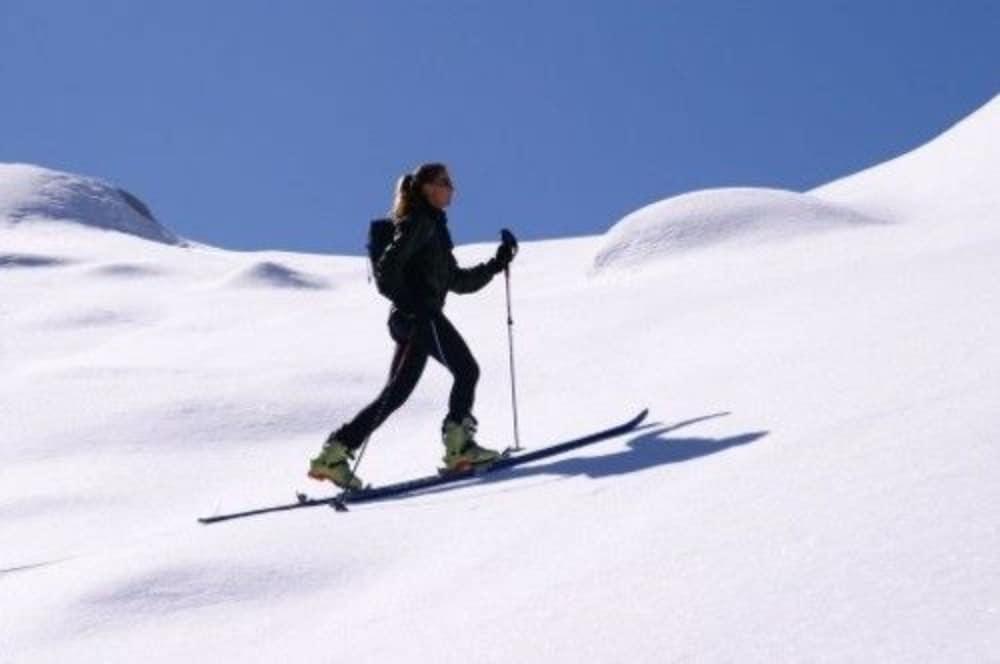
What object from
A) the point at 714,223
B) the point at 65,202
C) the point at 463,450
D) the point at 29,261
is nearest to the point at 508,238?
the point at 463,450

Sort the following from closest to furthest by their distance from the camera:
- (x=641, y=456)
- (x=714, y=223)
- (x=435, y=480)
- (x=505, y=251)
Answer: (x=641, y=456) → (x=435, y=480) → (x=505, y=251) → (x=714, y=223)

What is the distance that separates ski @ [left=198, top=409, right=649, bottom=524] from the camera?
24.5 ft

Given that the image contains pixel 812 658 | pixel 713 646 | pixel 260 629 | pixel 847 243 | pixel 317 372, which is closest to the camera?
pixel 812 658

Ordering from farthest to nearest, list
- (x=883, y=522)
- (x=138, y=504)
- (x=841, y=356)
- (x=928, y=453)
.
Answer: (x=138, y=504) → (x=841, y=356) → (x=928, y=453) → (x=883, y=522)

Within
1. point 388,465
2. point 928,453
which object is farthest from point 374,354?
point 928,453

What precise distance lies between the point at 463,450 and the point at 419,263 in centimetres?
106

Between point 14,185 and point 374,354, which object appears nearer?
point 374,354

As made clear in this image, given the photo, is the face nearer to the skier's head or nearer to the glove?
the skier's head

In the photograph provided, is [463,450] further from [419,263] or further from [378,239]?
[378,239]

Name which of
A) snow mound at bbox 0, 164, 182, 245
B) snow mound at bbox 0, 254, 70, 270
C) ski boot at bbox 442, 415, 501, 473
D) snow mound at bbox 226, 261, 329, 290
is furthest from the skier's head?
snow mound at bbox 0, 164, 182, 245

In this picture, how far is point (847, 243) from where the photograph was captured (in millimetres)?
14703

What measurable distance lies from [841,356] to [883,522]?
3.85 m

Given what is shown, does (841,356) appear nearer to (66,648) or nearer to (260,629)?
(260,629)

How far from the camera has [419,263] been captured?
7.92m
